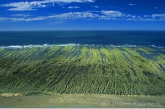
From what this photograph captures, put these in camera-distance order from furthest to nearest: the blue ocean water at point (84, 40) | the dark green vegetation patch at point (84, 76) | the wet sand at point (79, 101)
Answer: the blue ocean water at point (84, 40) → the dark green vegetation patch at point (84, 76) → the wet sand at point (79, 101)

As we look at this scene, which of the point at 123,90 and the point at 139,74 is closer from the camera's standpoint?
the point at 123,90

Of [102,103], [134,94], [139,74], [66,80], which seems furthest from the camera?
[139,74]

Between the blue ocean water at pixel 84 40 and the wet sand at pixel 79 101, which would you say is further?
the blue ocean water at pixel 84 40

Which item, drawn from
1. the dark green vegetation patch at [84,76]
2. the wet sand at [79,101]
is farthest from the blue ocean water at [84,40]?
the wet sand at [79,101]

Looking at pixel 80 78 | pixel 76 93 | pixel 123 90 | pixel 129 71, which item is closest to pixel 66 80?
pixel 80 78

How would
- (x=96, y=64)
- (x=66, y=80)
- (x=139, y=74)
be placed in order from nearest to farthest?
(x=66, y=80) → (x=139, y=74) → (x=96, y=64)

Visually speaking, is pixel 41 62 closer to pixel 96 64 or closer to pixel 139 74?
pixel 96 64

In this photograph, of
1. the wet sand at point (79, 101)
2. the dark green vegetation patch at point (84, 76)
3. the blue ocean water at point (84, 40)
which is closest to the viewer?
the wet sand at point (79, 101)

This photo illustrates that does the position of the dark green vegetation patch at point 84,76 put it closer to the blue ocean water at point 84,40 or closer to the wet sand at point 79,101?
the wet sand at point 79,101
